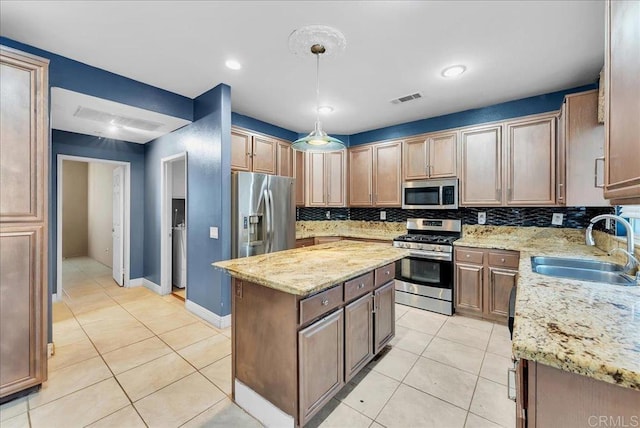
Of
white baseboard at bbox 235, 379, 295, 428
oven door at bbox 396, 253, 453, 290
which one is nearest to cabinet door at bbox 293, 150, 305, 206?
oven door at bbox 396, 253, 453, 290

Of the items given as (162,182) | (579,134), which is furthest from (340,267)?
(162,182)

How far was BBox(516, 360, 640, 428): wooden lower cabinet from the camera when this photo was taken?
2.29 feet

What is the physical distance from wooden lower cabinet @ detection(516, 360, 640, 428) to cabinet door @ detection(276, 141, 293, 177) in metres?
3.64

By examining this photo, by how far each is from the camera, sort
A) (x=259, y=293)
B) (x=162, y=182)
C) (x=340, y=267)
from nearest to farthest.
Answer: (x=259, y=293) → (x=340, y=267) → (x=162, y=182)

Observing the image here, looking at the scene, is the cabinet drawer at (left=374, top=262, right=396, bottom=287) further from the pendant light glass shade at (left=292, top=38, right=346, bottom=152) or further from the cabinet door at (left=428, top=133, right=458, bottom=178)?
the cabinet door at (left=428, top=133, right=458, bottom=178)

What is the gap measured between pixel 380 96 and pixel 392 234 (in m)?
2.19

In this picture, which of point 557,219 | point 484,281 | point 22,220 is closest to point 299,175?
point 484,281

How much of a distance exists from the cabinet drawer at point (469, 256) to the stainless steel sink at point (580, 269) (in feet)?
3.27

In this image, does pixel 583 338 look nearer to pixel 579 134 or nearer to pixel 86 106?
pixel 579 134

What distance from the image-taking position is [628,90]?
3.10ft

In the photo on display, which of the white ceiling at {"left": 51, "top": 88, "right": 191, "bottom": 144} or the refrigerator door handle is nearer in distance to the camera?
the white ceiling at {"left": 51, "top": 88, "right": 191, "bottom": 144}

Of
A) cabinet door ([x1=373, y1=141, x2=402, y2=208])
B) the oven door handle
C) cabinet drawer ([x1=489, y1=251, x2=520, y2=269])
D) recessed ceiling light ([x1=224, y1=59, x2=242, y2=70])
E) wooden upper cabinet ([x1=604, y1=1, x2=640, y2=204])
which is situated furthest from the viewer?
cabinet door ([x1=373, y1=141, x2=402, y2=208])

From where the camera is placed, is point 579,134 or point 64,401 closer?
point 64,401

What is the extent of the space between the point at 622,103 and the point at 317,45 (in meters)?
1.89
